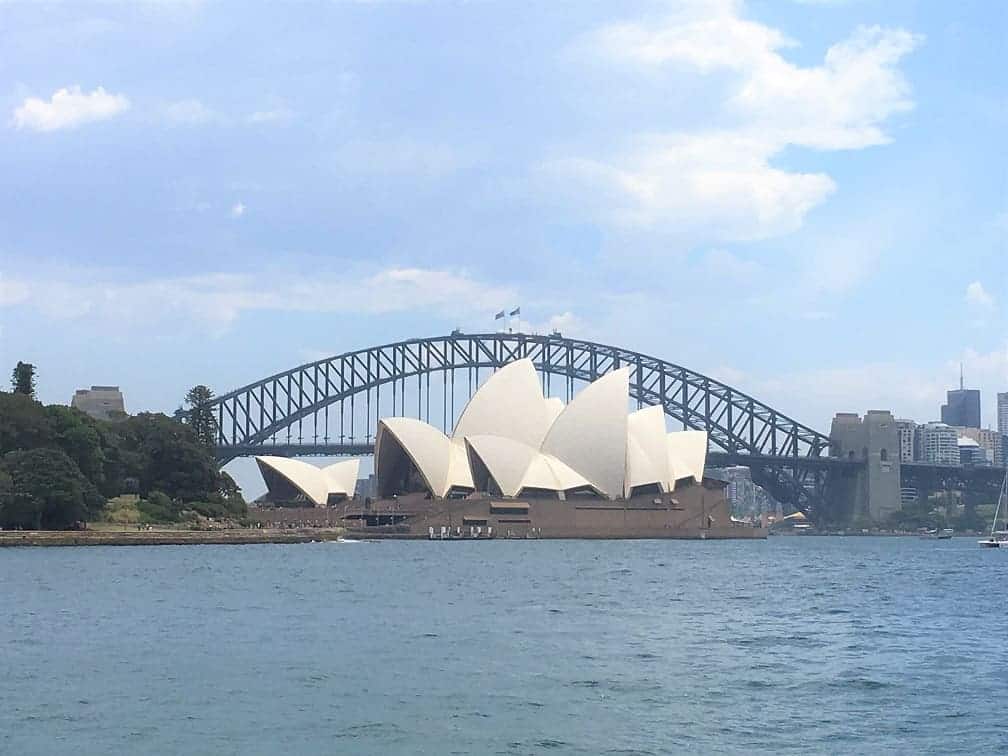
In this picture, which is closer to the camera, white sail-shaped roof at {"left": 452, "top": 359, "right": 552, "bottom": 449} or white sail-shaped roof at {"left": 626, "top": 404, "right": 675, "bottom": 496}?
white sail-shaped roof at {"left": 452, "top": 359, "right": 552, "bottom": 449}

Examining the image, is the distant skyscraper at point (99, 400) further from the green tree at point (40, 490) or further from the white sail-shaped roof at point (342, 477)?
the green tree at point (40, 490)

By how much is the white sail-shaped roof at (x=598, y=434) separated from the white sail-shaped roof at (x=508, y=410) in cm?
141

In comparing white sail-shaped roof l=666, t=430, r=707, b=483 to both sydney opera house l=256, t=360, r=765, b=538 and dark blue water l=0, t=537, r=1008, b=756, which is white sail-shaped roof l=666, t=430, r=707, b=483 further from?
dark blue water l=0, t=537, r=1008, b=756

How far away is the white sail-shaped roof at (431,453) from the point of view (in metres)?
111

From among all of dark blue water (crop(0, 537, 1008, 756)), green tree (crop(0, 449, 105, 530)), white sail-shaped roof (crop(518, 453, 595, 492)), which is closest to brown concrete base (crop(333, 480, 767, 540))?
white sail-shaped roof (crop(518, 453, 595, 492))

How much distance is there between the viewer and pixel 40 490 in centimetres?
7344

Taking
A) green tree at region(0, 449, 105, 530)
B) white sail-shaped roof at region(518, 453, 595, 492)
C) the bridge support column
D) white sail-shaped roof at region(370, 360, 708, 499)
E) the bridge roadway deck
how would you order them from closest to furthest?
green tree at region(0, 449, 105, 530)
white sail-shaped roof at region(370, 360, 708, 499)
white sail-shaped roof at region(518, 453, 595, 492)
the bridge roadway deck
the bridge support column

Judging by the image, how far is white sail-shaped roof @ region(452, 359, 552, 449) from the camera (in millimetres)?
110750

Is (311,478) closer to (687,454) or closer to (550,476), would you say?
(550,476)

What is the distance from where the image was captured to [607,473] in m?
112

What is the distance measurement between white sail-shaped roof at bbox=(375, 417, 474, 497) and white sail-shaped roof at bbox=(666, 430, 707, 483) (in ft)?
58.8

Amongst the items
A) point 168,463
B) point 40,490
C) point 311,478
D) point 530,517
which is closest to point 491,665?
point 40,490

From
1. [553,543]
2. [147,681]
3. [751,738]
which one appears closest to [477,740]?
[751,738]

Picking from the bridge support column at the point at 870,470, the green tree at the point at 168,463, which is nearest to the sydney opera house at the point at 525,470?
the green tree at the point at 168,463
